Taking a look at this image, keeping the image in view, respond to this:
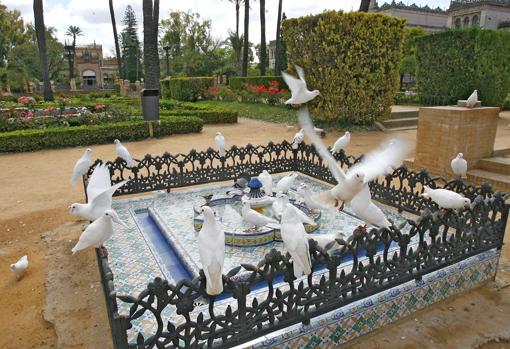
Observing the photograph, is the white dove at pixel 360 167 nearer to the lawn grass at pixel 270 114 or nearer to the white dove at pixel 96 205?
the white dove at pixel 96 205

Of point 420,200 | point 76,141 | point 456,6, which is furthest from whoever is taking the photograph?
point 456,6

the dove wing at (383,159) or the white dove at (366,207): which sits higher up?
the dove wing at (383,159)

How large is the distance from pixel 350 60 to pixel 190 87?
48.6 ft

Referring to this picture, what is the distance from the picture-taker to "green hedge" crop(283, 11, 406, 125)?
12.5m

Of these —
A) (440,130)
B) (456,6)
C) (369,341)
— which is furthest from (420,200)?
(456,6)

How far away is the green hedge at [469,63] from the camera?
50.4 feet

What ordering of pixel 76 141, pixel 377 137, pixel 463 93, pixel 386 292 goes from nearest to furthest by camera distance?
pixel 386 292
pixel 76 141
pixel 377 137
pixel 463 93

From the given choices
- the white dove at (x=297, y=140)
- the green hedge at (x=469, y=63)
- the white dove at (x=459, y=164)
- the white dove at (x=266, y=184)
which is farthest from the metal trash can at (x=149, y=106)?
the green hedge at (x=469, y=63)

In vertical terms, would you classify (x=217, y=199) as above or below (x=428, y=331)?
above

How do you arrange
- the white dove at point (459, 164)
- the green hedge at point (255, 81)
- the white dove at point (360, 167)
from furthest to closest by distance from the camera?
the green hedge at point (255, 81) → the white dove at point (459, 164) → the white dove at point (360, 167)

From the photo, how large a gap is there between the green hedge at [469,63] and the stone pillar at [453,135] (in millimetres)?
10164

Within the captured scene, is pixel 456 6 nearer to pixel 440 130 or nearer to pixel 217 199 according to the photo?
pixel 440 130

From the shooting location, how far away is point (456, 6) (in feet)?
143

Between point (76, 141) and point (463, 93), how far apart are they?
15.9m
